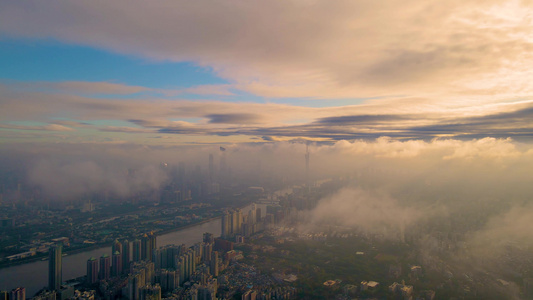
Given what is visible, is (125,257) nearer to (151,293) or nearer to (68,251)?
(151,293)

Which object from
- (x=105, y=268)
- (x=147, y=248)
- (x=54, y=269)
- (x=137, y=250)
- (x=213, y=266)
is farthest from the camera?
(x=147, y=248)

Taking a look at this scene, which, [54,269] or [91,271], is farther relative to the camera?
[91,271]

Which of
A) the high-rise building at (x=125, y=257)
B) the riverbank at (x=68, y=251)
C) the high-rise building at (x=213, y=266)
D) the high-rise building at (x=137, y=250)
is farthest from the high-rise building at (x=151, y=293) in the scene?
the riverbank at (x=68, y=251)

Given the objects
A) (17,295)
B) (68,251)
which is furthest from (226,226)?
(17,295)

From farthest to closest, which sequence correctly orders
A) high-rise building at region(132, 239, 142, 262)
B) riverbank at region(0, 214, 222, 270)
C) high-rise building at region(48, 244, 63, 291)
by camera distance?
riverbank at region(0, 214, 222, 270), high-rise building at region(132, 239, 142, 262), high-rise building at region(48, 244, 63, 291)

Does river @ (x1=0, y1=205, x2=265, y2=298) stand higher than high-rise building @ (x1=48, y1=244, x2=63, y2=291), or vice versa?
high-rise building @ (x1=48, y1=244, x2=63, y2=291)

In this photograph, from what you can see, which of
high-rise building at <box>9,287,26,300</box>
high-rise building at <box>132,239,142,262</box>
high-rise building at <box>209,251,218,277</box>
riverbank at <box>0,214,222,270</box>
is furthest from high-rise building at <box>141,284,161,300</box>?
riverbank at <box>0,214,222,270</box>

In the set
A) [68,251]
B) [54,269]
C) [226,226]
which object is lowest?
[68,251]

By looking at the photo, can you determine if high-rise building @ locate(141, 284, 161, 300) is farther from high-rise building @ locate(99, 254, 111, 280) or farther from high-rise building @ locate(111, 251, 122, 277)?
high-rise building @ locate(111, 251, 122, 277)

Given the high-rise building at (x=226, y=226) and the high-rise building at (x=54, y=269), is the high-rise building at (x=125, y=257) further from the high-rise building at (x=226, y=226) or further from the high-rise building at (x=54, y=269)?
the high-rise building at (x=226, y=226)

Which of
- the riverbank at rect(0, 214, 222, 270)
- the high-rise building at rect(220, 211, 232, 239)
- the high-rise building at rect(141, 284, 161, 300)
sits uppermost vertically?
the high-rise building at rect(141, 284, 161, 300)
